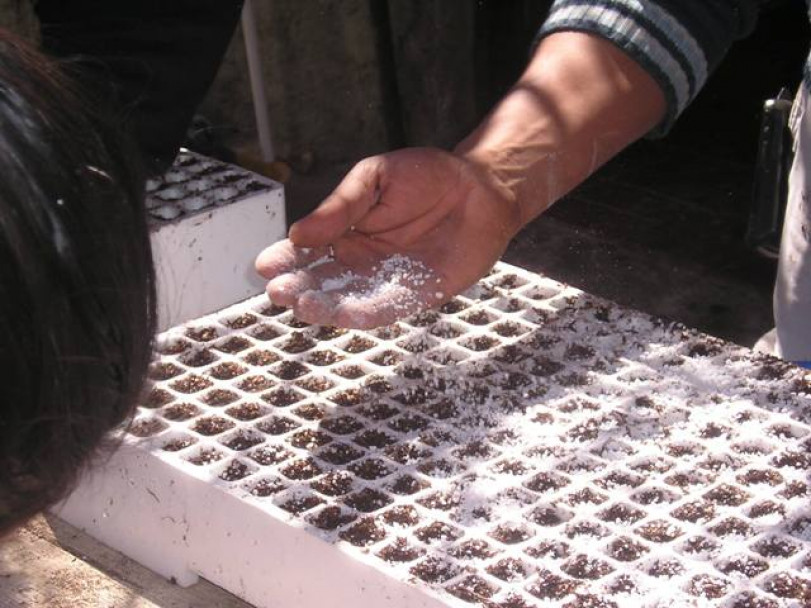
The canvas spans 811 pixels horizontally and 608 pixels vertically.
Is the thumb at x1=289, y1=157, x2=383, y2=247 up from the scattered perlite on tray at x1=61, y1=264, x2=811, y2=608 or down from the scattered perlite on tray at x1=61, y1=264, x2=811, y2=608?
up

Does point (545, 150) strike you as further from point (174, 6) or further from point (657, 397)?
point (174, 6)

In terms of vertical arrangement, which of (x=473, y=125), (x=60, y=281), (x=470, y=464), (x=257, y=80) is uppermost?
(x=60, y=281)

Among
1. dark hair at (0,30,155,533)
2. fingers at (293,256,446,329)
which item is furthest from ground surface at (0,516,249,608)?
dark hair at (0,30,155,533)

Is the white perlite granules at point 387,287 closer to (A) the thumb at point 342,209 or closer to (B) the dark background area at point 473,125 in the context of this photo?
(A) the thumb at point 342,209

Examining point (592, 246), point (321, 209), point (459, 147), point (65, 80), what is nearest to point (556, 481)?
point (321, 209)

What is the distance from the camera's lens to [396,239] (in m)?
1.64

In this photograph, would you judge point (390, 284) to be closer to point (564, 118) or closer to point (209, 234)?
point (564, 118)

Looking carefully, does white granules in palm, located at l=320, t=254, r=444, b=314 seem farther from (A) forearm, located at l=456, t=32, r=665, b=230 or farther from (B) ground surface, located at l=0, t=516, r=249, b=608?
(B) ground surface, located at l=0, t=516, r=249, b=608

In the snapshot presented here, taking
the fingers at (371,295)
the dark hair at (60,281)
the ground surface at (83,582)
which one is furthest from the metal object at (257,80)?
the dark hair at (60,281)

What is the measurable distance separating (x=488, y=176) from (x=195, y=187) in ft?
1.97

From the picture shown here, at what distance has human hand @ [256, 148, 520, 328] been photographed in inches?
60.5

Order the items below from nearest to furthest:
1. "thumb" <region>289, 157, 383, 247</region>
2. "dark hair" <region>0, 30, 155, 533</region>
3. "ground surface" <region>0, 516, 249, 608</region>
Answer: "dark hair" <region>0, 30, 155, 533</region> < "ground surface" <region>0, 516, 249, 608</region> < "thumb" <region>289, 157, 383, 247</region>

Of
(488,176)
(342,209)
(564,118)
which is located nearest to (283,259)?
(342,209)

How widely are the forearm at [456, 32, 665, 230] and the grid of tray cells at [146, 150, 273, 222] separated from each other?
0.47 m
